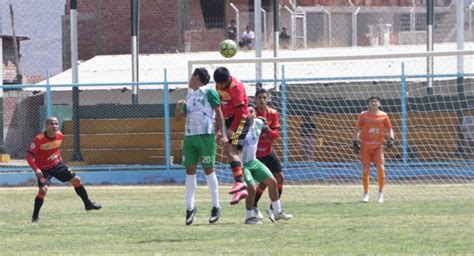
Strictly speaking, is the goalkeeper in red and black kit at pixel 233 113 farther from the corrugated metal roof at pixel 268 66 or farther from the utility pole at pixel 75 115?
the corrugated metal roof at pixel 268 66

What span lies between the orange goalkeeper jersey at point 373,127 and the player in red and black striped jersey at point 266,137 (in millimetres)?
4209

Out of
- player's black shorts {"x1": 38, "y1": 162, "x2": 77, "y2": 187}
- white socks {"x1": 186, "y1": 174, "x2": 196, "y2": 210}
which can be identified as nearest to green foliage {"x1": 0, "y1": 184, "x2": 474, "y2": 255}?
white socks {"x1": 186, "y1": 174, "x2": 196, "y2": 210}

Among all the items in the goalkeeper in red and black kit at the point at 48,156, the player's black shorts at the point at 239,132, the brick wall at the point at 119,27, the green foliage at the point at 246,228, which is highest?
the brick wall at the point at 119,27

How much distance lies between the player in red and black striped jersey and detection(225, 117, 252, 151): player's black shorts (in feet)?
2.96

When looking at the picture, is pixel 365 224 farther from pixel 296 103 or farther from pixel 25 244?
pixel 296 103

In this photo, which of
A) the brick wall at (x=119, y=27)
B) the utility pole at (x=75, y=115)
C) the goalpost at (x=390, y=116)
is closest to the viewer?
the goalpost at (x=390, y=116)

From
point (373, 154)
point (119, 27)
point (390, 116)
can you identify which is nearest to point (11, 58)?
point (119, 27)

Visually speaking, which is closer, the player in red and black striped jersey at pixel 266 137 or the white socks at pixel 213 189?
the white socks at pixel 213 189

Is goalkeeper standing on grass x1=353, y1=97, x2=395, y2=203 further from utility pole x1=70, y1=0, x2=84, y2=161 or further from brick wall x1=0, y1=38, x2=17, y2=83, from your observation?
brick wall x1=0, y1=38, x2=17, y2=83

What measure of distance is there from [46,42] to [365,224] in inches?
1233

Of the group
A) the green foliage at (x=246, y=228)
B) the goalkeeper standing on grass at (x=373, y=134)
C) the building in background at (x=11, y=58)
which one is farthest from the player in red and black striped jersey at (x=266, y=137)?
the building in background at (x=11, y=58)

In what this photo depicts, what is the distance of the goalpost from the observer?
24938mm

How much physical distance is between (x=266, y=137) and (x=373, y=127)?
4.56 metres

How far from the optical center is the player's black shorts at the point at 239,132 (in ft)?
48.5
